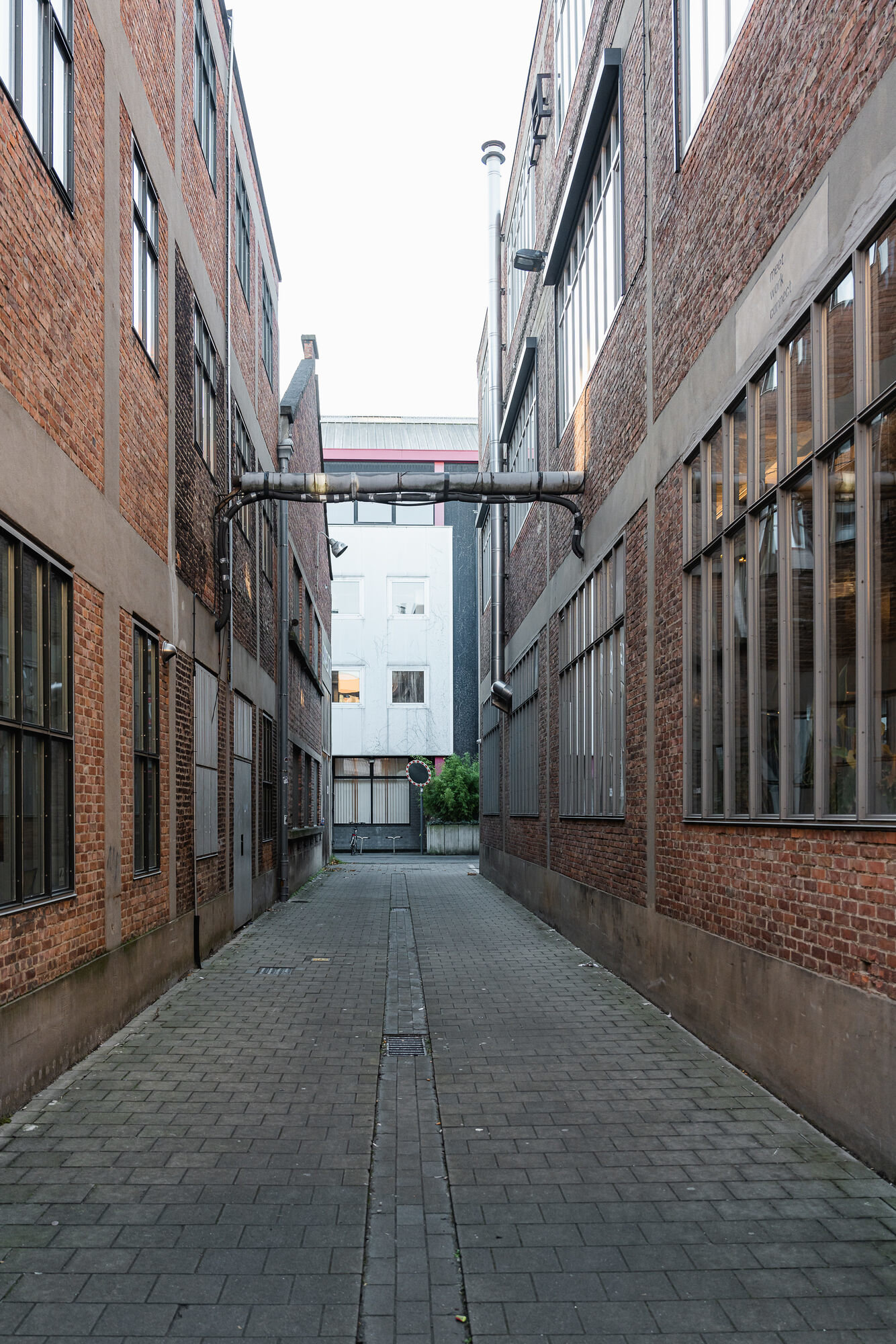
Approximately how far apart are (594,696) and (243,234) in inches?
335

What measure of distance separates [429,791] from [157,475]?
93.0 feet

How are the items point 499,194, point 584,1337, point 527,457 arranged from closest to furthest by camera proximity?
point 584,1337
point 527,457
point 499,194

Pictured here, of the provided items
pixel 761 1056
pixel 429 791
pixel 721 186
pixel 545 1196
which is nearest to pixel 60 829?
pixel 545 1196

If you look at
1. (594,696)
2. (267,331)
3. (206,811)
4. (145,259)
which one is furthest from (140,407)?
(267,331)

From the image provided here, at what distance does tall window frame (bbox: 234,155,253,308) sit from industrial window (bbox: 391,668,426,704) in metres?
23.8

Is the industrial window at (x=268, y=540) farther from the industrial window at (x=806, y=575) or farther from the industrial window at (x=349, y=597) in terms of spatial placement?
the industrial window at (x=349, y=597)

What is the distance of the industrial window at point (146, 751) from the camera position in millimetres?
9414

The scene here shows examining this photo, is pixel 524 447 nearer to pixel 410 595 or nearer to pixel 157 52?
pixel 157 52

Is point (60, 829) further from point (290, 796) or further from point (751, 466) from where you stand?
point (290, 796)

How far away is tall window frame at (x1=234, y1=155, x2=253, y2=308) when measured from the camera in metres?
15.9

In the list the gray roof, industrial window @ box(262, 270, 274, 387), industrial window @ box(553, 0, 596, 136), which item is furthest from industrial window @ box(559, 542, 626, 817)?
the gray roof

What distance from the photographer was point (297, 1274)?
398 cm

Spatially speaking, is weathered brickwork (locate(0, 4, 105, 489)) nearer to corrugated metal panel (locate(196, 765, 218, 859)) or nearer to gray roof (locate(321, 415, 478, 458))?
corrugated metal panel (locate(196, 765, 218, 859))

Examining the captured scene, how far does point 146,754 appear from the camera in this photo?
31.8ft
